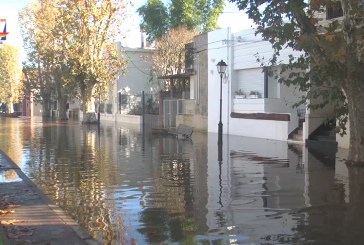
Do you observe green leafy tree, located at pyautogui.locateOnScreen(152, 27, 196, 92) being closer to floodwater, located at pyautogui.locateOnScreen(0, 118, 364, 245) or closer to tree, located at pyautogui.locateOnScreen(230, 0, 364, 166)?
floodwater, located at pyautogui.locateOnScreen(0, 118, 364, 245)

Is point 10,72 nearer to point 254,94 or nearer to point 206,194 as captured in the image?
point 254,94

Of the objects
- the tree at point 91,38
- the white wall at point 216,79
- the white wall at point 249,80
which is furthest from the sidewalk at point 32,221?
the tree at point 91,38

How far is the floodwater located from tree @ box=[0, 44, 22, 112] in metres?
59.9

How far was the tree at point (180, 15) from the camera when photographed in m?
50.2

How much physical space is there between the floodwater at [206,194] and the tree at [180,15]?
3374 cm

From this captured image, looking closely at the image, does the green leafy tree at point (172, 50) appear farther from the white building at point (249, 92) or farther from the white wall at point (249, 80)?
the white wall at point (249, 80)

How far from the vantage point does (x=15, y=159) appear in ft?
54.4

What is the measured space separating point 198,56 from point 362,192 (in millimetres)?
22782

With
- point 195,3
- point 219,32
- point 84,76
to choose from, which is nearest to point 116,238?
point 219,32

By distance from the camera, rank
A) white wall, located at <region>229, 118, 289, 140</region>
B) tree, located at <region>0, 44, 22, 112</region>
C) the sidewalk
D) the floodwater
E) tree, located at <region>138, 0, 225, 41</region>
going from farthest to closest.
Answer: tree, located at <region>0, 44, 22, 112</region> < tree, located at <region>138, 0, 225, 41</region> < white wall, located at <region>229, 118, 289, 140</region> < the floodwater < the sidewalk

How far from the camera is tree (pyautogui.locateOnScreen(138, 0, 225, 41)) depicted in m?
50.2

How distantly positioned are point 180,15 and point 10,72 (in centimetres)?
3547

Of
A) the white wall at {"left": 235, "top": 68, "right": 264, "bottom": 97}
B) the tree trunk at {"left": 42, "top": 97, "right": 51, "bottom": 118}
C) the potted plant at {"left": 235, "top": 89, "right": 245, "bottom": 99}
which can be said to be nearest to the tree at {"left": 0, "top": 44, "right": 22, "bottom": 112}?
the tree trunk at {"left": 42, "top": 97, "right": 51, "bottom": 118}

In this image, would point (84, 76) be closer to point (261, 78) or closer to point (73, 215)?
point (261, 78)
